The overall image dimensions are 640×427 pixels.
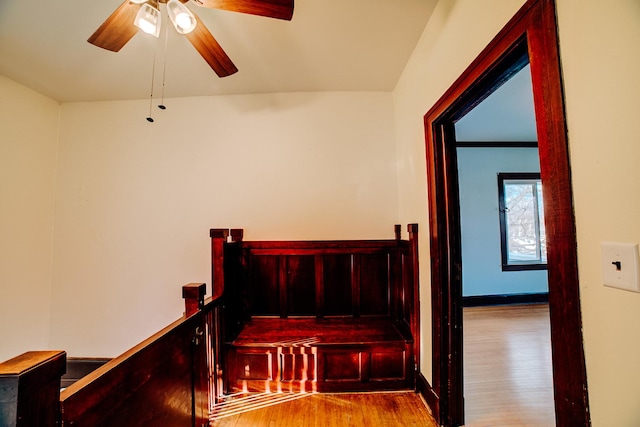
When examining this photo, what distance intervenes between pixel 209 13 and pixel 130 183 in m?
1.90

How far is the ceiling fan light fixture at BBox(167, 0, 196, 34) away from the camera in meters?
1.23

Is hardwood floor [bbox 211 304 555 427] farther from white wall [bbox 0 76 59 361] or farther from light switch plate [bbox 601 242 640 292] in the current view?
white wall [bbox 0 76 59 361]

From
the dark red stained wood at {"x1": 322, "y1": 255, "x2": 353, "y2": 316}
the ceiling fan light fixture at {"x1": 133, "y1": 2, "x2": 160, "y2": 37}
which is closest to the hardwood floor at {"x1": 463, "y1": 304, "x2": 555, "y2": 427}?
the dark red stained wood at {"x1": 322, "y1": 255, "x2": 353, "y2": 316}

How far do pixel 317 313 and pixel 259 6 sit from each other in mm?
2273

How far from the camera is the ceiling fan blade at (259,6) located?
1.21m

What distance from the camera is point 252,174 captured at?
8.68 ft

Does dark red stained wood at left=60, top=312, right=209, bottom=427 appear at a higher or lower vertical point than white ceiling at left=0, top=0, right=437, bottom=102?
lower

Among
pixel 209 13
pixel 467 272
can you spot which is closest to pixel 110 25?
pixel 209 13

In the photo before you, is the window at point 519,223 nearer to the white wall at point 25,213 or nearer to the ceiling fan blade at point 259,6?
the ceiling fan blade at point 259,6

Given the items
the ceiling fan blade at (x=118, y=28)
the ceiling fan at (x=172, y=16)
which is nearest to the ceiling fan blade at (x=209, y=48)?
the ceiling fan at (x=172, y=16)

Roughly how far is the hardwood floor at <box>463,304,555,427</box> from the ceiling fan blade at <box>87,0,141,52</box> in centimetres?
303

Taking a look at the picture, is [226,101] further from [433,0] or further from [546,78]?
[546,78]

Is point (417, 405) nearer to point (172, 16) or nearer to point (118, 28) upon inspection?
point (172, 16)

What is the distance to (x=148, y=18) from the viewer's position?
130 cm
